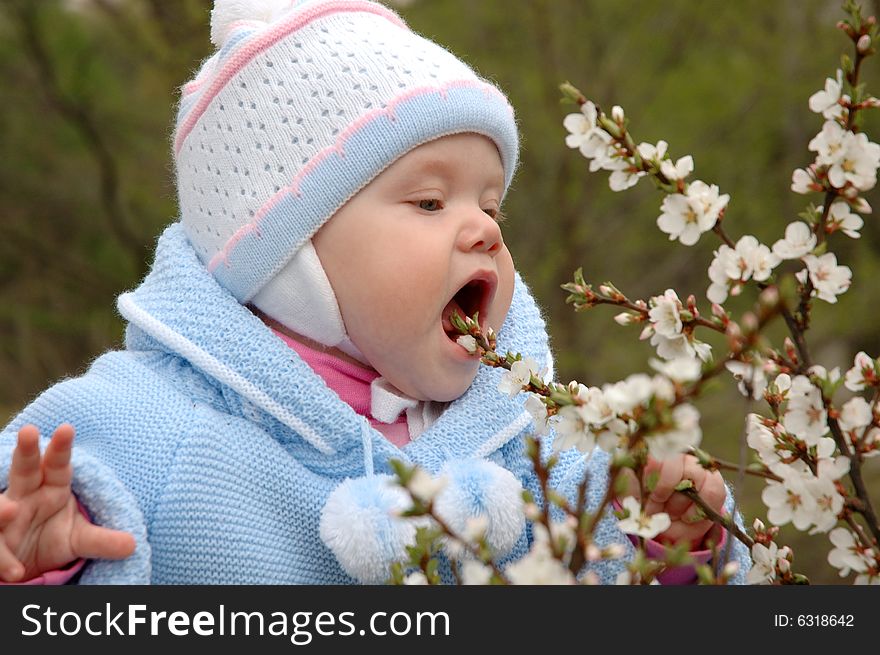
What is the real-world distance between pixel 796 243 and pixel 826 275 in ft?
0.14

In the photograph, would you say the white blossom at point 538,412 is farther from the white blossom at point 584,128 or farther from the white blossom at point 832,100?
the white blossom at point 832,100

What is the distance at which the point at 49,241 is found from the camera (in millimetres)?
5023

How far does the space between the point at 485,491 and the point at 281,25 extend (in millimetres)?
777

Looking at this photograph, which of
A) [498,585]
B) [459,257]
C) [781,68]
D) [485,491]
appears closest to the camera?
[498,585]

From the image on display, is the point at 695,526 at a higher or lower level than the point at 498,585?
higher

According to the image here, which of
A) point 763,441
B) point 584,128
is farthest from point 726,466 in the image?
point 584,128

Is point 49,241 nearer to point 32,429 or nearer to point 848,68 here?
point 32,429

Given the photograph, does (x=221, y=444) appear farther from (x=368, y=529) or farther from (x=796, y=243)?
(x=796, y=243)

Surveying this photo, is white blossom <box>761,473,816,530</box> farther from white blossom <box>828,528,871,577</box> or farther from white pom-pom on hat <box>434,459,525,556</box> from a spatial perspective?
white pom-pom on hat <box>434,459,525,556</box>

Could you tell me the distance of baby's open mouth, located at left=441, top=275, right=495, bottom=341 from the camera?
158 centimetres

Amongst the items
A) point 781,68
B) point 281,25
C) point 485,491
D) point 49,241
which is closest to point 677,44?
point 781,68

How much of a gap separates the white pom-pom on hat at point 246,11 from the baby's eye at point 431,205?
0.40 metres

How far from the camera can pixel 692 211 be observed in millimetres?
1069

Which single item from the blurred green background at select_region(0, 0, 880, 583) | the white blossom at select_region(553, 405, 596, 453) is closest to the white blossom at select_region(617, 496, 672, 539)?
the white blossom at select_region(553, 405, 596, 453)
